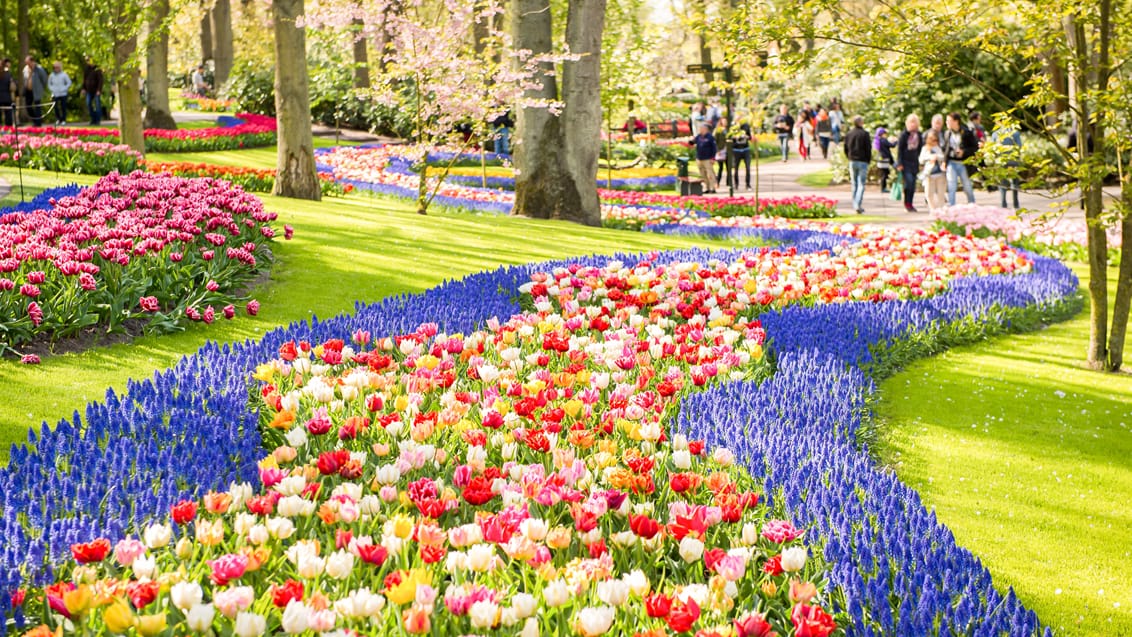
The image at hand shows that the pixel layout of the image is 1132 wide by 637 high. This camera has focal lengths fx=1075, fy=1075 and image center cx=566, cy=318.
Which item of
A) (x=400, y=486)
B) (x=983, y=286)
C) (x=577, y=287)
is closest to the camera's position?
(x=400, y=486)

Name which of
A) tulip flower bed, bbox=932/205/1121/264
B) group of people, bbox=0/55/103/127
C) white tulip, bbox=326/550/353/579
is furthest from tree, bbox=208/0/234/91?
white tulip, bbox=326/550/353/579

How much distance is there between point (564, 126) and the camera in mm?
15266

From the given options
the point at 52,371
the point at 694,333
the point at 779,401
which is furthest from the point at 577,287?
the point at 52,371

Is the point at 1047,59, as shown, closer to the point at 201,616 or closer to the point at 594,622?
the point at 594,622

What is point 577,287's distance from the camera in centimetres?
861

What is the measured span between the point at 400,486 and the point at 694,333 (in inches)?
117

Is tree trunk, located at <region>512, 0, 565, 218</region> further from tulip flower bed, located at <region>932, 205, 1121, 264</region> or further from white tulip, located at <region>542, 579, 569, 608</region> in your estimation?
white tulip, located at <region>542, 579, 569, 608</region>

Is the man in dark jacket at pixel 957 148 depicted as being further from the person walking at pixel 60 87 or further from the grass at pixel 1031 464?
the person walking at pixel 60 87

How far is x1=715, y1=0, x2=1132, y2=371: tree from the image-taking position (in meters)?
6.94

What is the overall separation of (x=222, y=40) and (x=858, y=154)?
2957 cm

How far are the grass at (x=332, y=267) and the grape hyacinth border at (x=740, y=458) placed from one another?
75 centimetres

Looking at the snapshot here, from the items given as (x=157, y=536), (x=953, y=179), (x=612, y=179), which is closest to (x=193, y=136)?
(x=612, y=179)


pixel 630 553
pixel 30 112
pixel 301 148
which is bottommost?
pixel 630 553

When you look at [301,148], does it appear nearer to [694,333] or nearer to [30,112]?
[694,333]
